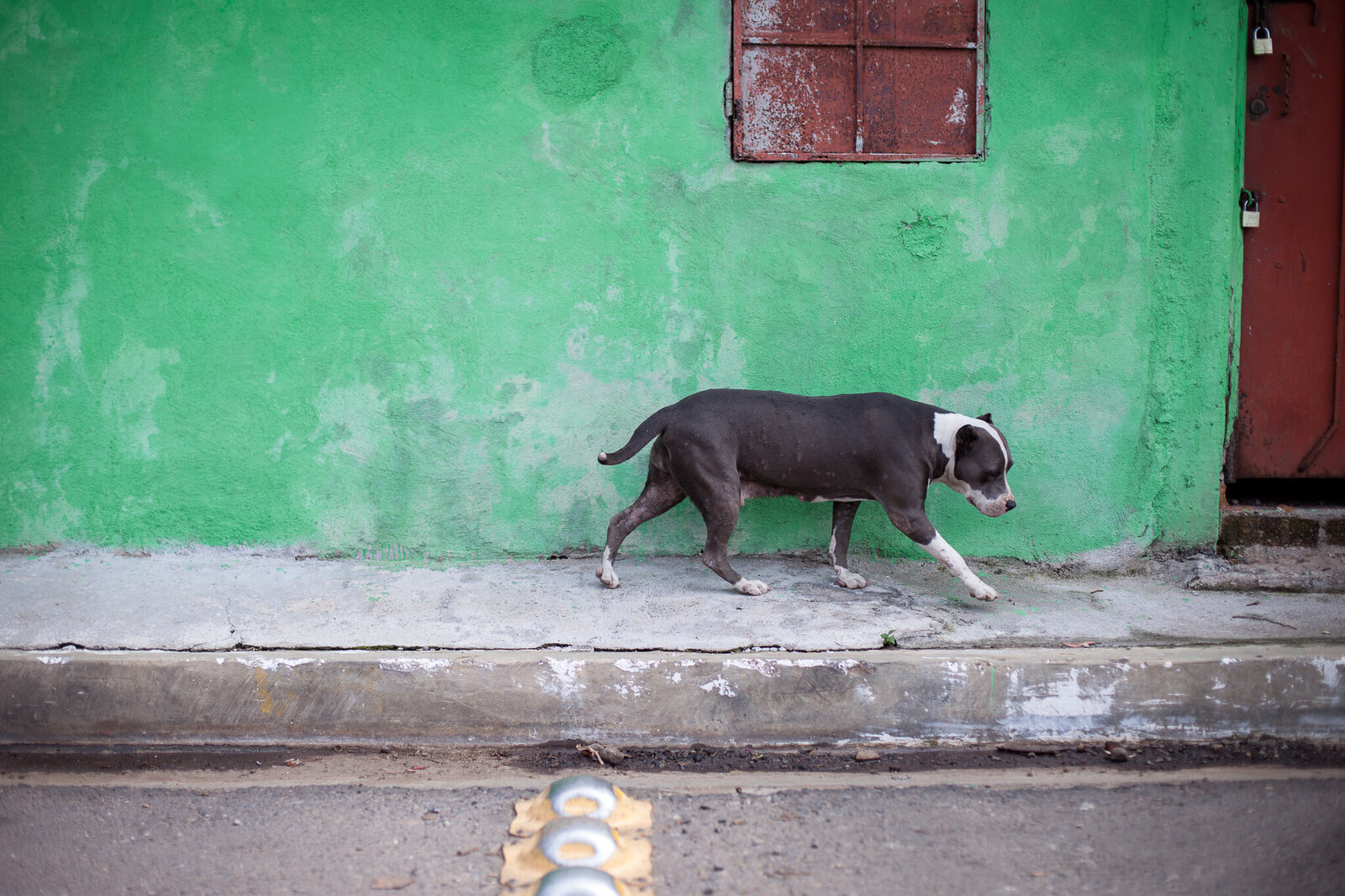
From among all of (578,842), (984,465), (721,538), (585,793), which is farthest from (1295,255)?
(578,842)

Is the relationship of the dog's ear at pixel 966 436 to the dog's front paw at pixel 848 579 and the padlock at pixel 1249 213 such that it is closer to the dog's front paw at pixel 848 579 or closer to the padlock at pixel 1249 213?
the dog's front paw at pixel 848 579

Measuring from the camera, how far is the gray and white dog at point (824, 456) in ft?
12.3

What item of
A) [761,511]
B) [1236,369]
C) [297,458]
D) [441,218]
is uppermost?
[441,218]

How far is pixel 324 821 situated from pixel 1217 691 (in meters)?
3.03

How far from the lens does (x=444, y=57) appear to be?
426cm

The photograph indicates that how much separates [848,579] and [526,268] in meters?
2.13

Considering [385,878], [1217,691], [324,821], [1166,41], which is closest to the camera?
[385,878]

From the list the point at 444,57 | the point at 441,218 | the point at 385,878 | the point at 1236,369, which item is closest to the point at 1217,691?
the point at 1236,369

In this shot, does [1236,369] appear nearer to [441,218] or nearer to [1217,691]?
[1217,691]

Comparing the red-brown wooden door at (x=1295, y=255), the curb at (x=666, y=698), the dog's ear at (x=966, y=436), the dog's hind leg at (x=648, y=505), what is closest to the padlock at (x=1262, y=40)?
the red-brown wooden door at (x=1295, y=255)

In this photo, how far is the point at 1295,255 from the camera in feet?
14.5

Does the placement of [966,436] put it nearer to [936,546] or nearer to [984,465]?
[984,465]

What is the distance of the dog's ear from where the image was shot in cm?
372

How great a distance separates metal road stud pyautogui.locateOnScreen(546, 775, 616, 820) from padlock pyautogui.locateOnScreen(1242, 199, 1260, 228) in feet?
13.2
